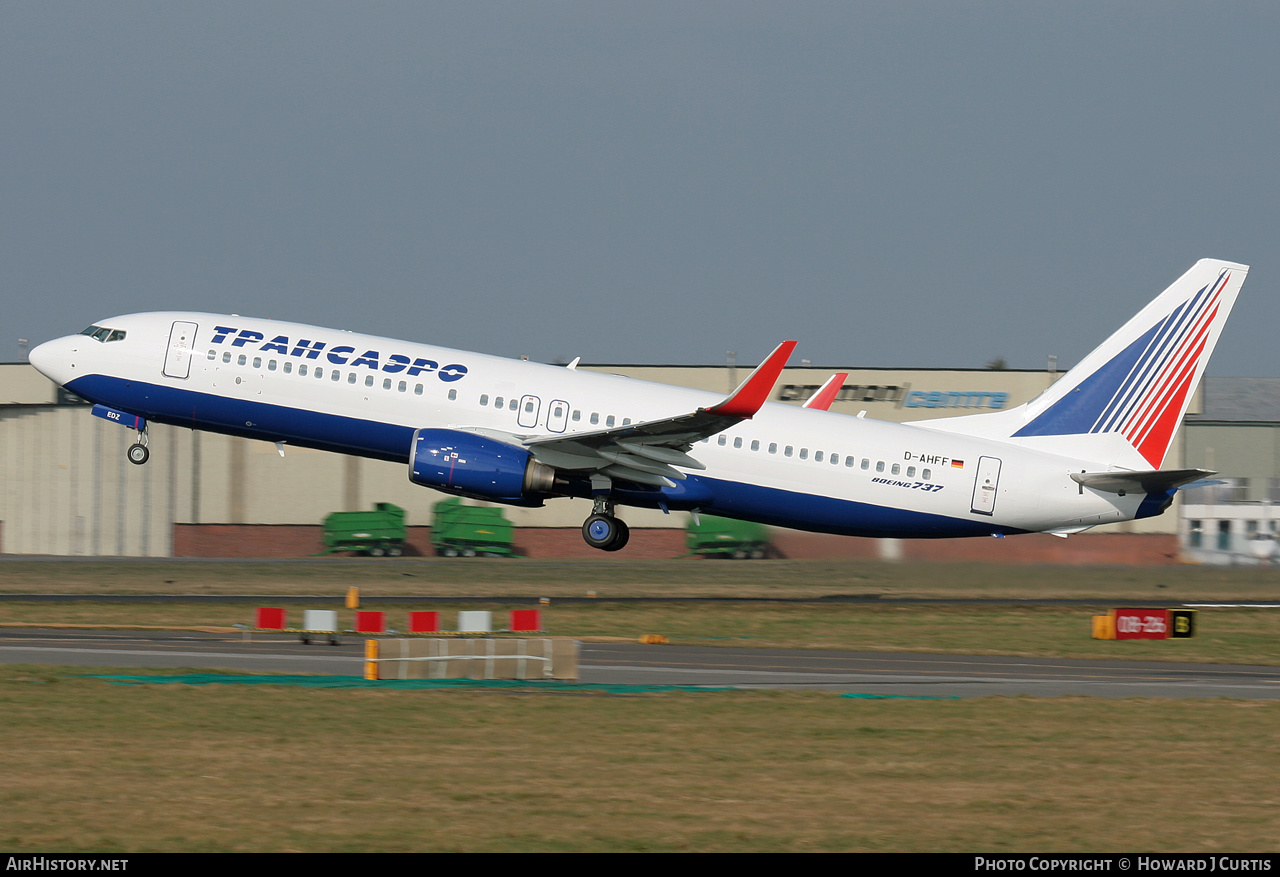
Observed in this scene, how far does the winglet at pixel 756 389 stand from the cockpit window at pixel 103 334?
51.5ft

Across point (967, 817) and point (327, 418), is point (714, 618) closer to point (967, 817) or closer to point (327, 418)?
point (327, 418)

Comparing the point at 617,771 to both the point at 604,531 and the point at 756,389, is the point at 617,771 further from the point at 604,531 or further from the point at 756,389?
the point at 604,531

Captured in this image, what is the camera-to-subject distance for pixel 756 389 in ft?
103

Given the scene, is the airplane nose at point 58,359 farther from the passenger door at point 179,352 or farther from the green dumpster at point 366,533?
the green dumpster at point 366,533

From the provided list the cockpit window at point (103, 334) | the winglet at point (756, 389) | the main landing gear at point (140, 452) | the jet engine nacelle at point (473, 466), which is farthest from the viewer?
the main landing gear at point (140, 452)

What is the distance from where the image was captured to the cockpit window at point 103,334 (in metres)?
35.5

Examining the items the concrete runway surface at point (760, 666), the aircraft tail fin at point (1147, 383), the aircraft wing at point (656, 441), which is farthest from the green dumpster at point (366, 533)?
the aircraft tail fin at point (1147, 383)

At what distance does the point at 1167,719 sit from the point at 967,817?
8270 millimetres

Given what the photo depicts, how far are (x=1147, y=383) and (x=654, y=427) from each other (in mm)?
14004

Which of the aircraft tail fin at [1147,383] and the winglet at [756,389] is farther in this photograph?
the aircraft tail fin at [1147,383]

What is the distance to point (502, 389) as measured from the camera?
34969 millimetres

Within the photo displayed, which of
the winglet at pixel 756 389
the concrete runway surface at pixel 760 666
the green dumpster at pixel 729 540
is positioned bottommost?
the concrete runway surface at pixel 760 666

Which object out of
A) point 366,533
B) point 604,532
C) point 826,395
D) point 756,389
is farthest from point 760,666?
point 366,533
